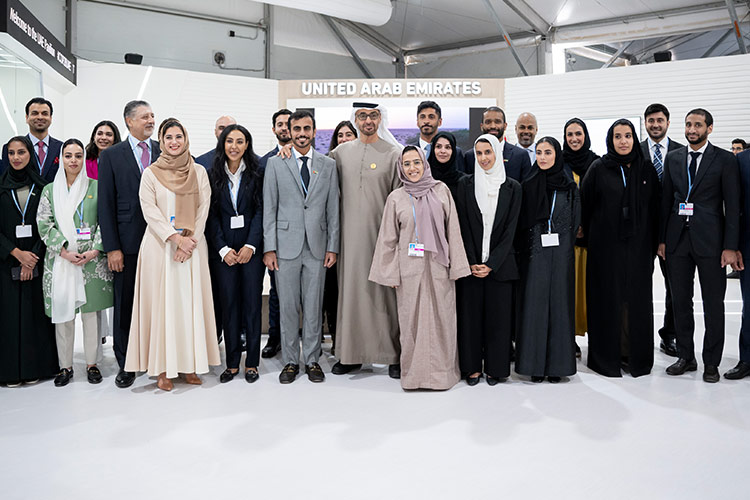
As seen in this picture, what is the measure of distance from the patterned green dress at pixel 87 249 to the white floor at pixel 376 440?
0.56m

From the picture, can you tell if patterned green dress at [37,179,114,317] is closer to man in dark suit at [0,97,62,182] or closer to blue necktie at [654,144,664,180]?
man in dark suit at [0,97,62,182]

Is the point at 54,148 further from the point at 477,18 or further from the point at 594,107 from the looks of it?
the point at 477,18

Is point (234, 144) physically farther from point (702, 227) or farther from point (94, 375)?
point (702, 227)

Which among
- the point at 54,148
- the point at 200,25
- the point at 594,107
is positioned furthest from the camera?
the point at 200,25

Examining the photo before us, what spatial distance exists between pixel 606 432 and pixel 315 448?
144cm

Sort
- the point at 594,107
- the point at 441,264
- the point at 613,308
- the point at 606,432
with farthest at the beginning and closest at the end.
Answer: the point at 594,107 < the point at 613,308 < the point at 441,264 < the point at 606,432

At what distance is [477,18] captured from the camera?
1113 cm

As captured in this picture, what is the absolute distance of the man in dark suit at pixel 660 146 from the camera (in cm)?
422

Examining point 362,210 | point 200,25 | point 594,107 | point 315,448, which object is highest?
point 200,25

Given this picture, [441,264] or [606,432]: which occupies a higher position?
[441,264]

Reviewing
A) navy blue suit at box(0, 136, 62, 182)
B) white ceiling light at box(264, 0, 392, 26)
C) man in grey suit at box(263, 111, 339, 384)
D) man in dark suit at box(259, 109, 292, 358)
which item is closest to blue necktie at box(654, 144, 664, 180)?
man in grey suit at box(263, 111, 339, 384)

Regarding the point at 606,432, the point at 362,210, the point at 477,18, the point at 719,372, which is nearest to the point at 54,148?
the point at 362,210

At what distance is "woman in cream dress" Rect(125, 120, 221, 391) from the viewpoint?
3516mm

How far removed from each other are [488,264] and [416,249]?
47 centimetres
